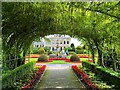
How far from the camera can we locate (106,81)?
11.4 metres

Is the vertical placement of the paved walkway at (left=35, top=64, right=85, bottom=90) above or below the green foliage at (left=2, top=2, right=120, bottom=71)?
below

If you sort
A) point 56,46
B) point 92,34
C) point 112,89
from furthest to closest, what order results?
point 56,46
point 92,34
point 112,89

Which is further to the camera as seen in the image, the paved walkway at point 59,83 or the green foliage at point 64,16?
the paved walkway at point 59,83

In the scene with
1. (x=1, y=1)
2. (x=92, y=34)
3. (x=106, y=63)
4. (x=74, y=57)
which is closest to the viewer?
(x=1, y=1)

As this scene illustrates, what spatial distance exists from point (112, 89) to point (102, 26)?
4.47 m

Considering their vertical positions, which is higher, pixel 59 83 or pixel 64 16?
pixel 64 16

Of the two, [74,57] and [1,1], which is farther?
[74,57]

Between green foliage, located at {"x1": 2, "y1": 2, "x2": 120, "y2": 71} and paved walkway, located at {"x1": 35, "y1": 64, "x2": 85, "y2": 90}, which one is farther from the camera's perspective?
paved walkway, located at {"x1": 35, "y1": 64, "x2": 85, "y2": 90}

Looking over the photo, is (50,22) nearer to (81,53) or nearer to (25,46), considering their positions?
(25,46)

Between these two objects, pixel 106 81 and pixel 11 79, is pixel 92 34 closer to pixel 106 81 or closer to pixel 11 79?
pixel 106 81

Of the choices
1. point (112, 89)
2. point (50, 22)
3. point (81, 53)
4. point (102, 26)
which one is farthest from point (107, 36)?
point (81, 53)

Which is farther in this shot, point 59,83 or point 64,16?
point 59,83

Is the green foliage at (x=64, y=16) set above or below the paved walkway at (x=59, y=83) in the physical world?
above

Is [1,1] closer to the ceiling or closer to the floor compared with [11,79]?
closer to the ceiling
